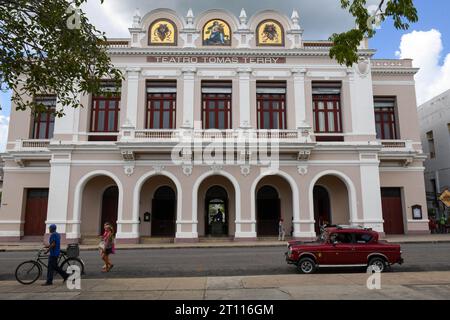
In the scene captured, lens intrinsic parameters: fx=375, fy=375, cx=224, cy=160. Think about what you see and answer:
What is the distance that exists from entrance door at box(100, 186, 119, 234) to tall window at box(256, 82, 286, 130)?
10694 mm

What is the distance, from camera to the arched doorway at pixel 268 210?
81.4ft

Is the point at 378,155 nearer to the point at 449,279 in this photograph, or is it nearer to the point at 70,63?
the point at 449,279

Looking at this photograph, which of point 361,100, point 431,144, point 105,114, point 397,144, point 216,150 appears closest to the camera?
point 216,150

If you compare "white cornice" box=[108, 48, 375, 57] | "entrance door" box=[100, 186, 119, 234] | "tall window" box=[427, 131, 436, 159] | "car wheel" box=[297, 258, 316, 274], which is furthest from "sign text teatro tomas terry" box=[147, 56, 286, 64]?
"tall window" box=[427, 131, 436, 159]

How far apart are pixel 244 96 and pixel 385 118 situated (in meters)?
10.7

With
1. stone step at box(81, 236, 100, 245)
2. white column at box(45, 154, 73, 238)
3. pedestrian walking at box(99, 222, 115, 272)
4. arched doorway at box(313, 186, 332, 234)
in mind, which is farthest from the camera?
arched doorway at box(313, 186, 332, 234)

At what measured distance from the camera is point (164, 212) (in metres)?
24.8

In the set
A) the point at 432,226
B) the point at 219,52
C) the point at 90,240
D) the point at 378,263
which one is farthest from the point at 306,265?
the point at 432,226

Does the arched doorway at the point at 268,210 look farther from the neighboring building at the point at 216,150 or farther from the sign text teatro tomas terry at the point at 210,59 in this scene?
the sign text teatro tomas terry at the point at 210,59

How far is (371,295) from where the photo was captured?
7.84 metres

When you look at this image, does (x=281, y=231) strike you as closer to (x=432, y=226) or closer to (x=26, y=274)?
(x=432, y=226)

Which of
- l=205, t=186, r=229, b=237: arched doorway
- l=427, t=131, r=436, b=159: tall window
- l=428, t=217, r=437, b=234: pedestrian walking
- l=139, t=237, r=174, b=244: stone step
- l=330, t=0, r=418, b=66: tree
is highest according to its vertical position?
l=427, t=131, r=436, b=159: tall window

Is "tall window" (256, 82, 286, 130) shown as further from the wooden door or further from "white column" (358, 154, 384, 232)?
the wooden door

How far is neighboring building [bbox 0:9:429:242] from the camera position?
22.9m
